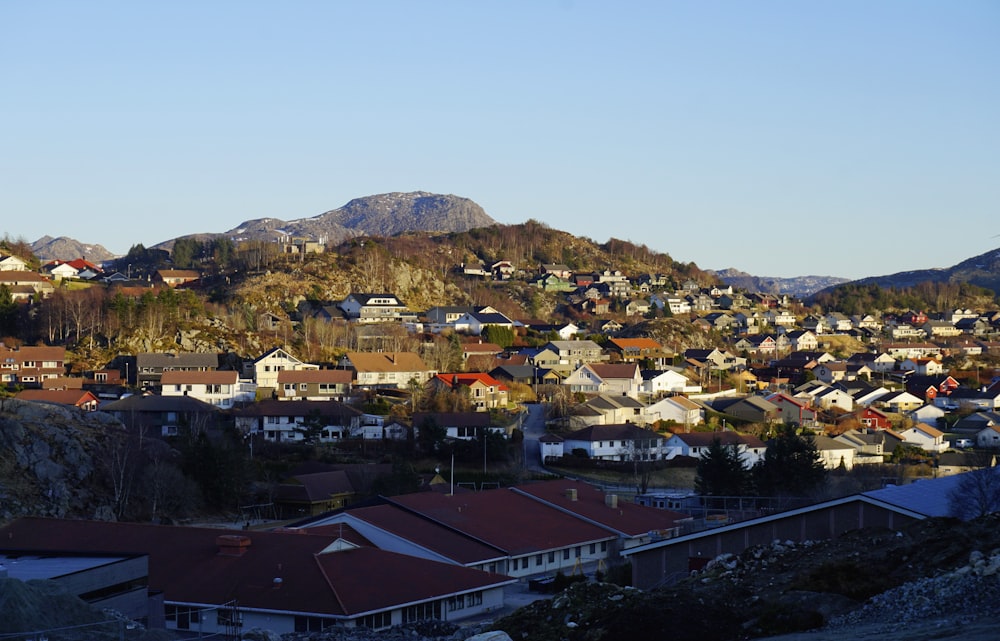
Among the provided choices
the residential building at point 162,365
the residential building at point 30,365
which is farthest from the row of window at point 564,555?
the residential building at point 30,365

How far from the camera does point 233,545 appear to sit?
21.7m

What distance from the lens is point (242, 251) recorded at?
79.9m

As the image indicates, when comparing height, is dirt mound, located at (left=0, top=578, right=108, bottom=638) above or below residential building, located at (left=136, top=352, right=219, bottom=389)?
below

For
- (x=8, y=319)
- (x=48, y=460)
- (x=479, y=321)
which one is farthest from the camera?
(x=479, y=321)

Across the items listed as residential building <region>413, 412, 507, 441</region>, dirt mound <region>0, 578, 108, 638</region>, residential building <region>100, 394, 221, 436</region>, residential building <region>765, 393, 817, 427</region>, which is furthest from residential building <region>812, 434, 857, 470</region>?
dirt mound <region>0, 578, 108, 638</region>

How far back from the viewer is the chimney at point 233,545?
2163 cm

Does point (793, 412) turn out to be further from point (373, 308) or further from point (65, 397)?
point (65, 397)

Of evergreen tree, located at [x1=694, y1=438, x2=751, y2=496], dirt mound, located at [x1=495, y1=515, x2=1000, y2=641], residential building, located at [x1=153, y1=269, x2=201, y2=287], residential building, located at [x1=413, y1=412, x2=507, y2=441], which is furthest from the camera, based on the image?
residential building, located at [x1=153, y1=269, x2=201, y2=287]

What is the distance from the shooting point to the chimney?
21.6 metres

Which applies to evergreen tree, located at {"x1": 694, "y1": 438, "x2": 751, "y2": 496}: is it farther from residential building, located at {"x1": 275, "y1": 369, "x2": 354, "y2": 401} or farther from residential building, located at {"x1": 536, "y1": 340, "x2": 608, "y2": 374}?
residential building, located at {"x1": 536, "y1": 340, "x2": 608, "y2": 374}

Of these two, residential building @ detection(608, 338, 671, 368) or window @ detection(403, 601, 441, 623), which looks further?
residential building @ detection(608, 338, 671, 368)

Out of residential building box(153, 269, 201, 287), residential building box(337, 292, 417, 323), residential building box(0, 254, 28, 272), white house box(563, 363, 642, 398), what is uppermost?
residential building box(0, 254, 28, 272)

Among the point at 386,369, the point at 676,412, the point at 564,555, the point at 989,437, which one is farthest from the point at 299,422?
the point at 989,437

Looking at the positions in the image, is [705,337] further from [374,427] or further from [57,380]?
[57,380]
